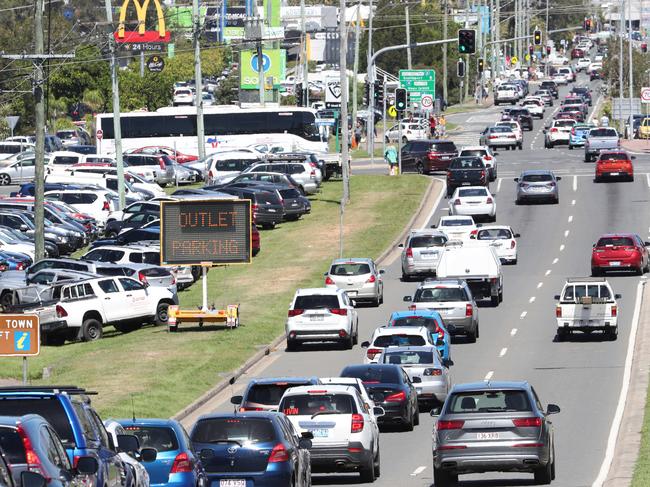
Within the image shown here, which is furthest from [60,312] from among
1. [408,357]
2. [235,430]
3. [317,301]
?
[235,430]

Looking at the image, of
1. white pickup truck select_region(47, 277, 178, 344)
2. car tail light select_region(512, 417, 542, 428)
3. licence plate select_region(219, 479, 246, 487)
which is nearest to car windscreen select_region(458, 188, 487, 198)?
white pickup truck select_region(47, 277, 178, 344)

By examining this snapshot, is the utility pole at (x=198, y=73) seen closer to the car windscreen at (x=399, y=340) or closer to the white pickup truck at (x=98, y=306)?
the white pickup truck at (x=98, y=306)

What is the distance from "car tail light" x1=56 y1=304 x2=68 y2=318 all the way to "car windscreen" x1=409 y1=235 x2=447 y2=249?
13.6 metres

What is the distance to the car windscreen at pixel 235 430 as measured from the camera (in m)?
19.2

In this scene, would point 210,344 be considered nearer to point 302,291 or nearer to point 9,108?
point 302,291

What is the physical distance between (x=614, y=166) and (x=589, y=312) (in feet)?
112

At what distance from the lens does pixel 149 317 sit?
46062 millimetres

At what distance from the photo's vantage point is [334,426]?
23.1 metres

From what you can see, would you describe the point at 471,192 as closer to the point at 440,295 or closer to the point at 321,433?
the point at 440,295

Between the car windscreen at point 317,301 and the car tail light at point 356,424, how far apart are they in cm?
1773

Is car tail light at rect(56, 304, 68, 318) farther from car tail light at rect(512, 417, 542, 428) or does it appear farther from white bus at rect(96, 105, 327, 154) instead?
white bus at rect(96, 105, 327, 154)

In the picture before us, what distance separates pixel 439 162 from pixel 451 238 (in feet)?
80.6

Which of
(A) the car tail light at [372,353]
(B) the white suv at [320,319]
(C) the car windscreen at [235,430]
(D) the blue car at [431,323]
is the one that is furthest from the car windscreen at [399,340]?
(C) the car windscreen at [235,430]

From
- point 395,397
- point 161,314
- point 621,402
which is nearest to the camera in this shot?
point 395,397
